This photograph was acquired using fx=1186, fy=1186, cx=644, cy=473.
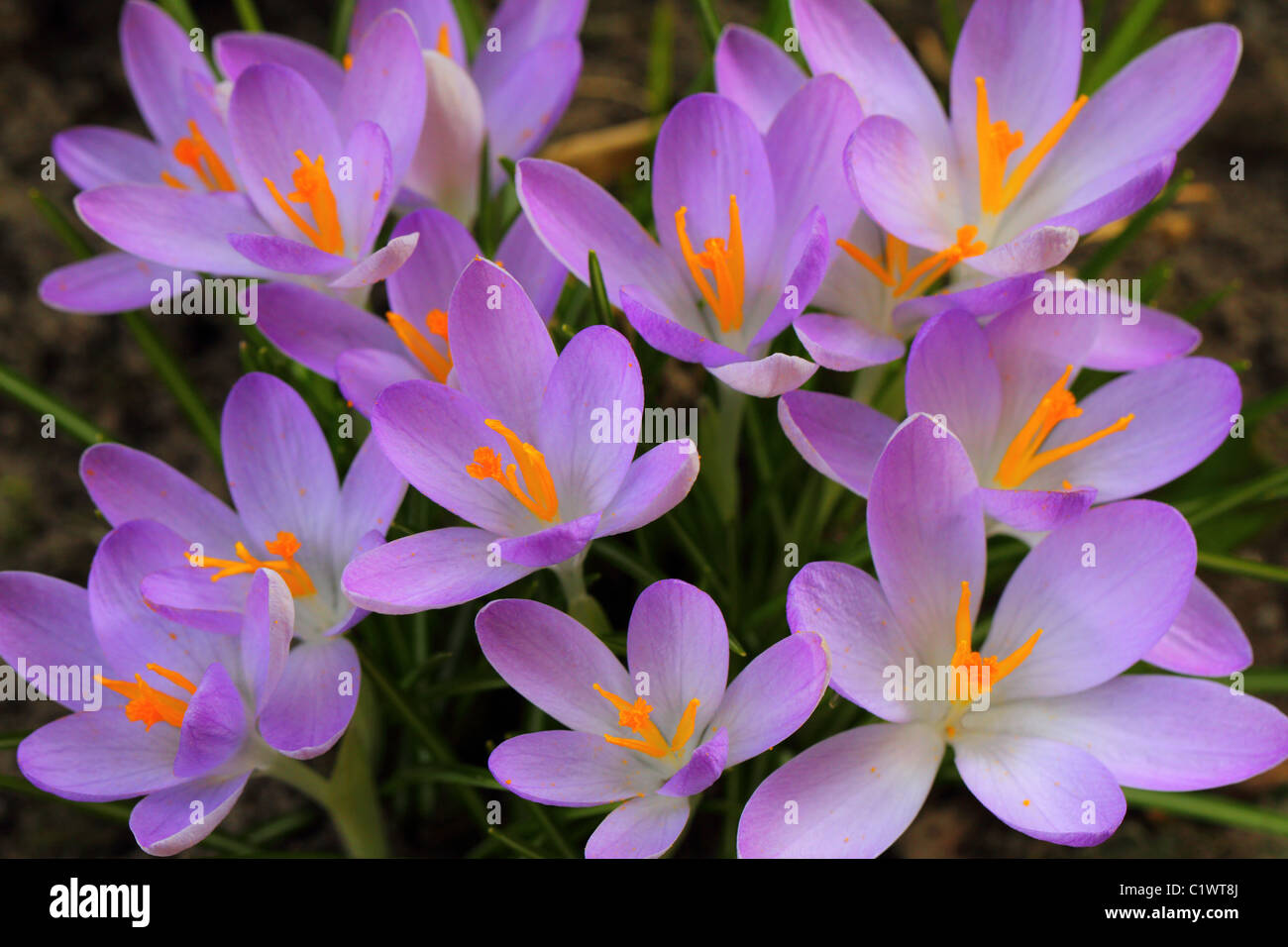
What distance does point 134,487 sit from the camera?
994 millimetres

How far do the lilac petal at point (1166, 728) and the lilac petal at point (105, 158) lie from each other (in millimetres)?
1003

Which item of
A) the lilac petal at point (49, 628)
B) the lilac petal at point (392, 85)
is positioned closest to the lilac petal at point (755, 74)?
the lilac petal at point (392, 85)

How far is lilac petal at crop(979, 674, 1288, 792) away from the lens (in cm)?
87

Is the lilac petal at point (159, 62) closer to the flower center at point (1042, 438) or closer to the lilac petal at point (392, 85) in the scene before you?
the lilac petal at point (392, 85)

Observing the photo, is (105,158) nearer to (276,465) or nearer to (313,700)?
(276,465)

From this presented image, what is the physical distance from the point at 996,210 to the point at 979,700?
1.45 ft

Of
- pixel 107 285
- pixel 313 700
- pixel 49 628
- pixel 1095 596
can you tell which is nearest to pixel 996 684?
pixel 1095 596

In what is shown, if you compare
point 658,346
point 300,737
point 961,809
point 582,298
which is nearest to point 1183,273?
point 961,809

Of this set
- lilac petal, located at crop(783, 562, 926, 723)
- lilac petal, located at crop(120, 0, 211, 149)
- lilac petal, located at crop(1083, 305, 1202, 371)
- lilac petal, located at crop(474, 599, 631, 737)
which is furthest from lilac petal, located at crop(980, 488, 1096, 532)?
lilac petal, located at crop(120, 0, 211, 149)

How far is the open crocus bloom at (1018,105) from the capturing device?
106 cm

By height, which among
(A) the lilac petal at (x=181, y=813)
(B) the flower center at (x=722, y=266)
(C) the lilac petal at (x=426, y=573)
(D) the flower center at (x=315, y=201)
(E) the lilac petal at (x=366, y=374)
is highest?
(D) the flower center at (x=315, y=201)

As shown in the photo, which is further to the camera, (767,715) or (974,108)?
(974,108)

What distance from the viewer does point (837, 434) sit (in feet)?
3.13

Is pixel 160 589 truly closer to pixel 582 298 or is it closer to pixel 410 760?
pixel 410 760
